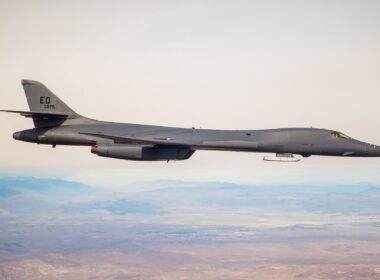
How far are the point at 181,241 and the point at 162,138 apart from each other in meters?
52.7

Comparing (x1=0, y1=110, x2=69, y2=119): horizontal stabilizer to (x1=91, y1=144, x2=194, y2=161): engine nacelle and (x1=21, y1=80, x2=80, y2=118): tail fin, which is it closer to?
(x1=21, y1=80, x2=80, y2=118): tail fin

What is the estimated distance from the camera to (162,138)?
28.0m

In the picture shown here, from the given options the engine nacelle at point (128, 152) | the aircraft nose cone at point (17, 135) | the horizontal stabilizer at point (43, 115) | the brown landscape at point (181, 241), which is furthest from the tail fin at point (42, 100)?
the brown landscape at point (181, 241)

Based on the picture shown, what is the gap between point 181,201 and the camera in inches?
3883

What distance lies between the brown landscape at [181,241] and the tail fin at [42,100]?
40.3 metres

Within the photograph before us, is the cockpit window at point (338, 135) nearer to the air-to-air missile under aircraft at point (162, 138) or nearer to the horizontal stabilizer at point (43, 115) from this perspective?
the air-to-air missile under aircraft at point (162, 138)

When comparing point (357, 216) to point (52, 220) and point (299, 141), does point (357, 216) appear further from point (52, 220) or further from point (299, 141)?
point (299, 141)

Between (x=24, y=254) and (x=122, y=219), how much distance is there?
1934cm

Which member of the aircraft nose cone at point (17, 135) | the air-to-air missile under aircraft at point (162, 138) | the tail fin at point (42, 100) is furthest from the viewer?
the tail fin at point (42, 100)

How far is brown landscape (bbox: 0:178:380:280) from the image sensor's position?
69500 millimetres

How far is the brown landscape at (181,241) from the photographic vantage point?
69.5m

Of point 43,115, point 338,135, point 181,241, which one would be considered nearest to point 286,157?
point 338,135

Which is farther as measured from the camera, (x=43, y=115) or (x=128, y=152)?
(x=43, y=115)

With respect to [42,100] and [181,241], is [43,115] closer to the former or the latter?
[42,100]
